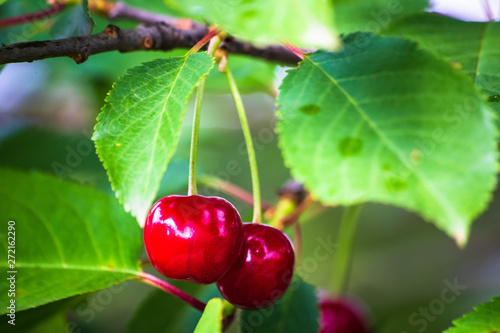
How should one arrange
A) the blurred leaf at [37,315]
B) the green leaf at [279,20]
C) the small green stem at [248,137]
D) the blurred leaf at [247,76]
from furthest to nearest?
1. the blurred leaf at [247,76]
2. the blurred leaf at [37,315]
3. the small green stem at [248,137]
4. the green leaf at [279,20]

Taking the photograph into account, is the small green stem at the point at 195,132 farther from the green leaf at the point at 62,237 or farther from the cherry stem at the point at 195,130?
the green leaf at the point at 62,237

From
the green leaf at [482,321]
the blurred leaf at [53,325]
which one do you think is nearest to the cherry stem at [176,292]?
the blurred leaf at [53,325]

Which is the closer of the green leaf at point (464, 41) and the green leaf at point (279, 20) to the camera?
the green leaf at point (279, 20)

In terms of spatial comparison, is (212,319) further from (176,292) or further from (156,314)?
(156,314)

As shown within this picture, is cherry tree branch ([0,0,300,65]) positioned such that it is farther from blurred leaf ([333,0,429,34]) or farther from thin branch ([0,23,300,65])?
blurred leaf ([333,0,429,34])

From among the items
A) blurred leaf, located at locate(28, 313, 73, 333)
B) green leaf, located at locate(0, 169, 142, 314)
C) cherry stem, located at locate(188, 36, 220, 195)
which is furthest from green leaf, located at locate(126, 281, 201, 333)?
cherry stem, located at locate(188, 36, 220, 195)
